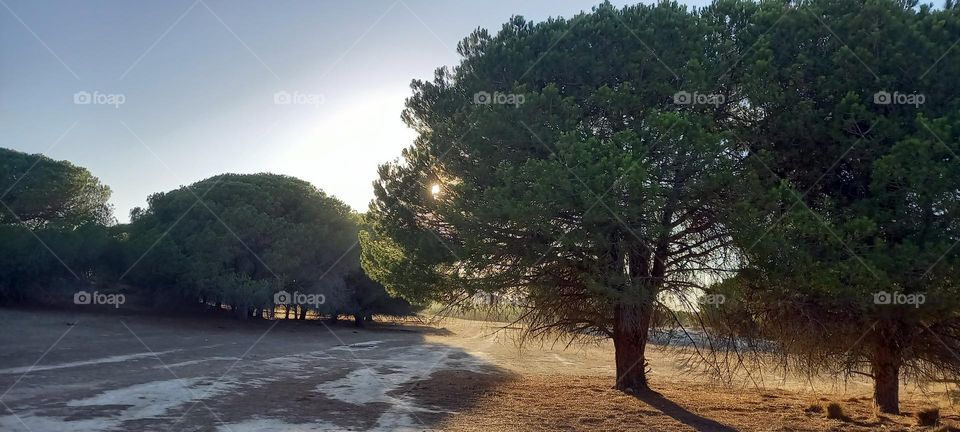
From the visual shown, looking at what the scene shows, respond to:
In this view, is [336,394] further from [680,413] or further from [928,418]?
[928,418]

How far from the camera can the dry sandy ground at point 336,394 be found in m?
11.0

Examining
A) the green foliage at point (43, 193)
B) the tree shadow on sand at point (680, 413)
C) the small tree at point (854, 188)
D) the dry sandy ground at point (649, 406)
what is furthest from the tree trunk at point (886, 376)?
the green foliage at point (43, 193)

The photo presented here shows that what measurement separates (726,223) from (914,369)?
20.5ft

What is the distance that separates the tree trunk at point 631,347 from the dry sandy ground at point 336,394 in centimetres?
53

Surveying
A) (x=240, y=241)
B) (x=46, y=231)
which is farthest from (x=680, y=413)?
(x=46, y=231)

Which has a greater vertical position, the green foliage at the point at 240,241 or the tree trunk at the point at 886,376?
the green foliage at the point at 240,241

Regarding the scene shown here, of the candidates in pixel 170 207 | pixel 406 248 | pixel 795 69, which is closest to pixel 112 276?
pixel 170 207

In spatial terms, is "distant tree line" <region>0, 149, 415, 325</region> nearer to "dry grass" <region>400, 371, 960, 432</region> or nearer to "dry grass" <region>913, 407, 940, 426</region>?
"dry grass" <region>400, 371, 960, 432</region>

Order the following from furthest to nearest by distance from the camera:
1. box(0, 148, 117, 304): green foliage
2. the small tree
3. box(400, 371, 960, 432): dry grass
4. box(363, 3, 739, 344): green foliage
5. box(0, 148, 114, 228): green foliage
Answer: box(0, 148, 114, 228): green foliage → box(0, 148, 117, 304): green foliage → box(400, 371, 960, 432): dry grass → box(363, 3, 739, 344): green foliage → the small tree

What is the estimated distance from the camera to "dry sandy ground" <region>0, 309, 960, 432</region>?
433 inches

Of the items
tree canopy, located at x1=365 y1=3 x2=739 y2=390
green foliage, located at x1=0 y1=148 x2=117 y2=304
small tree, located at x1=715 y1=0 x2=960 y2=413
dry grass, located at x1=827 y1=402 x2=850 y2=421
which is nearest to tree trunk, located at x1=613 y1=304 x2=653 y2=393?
tree canopy, located at x1=365 y1=3 x2=739 y2=390

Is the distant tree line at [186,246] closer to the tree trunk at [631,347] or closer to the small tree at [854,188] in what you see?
the tree trunk at [631,347]

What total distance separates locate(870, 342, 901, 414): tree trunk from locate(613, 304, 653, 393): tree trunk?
5.39 m

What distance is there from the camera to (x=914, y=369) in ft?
45.4
